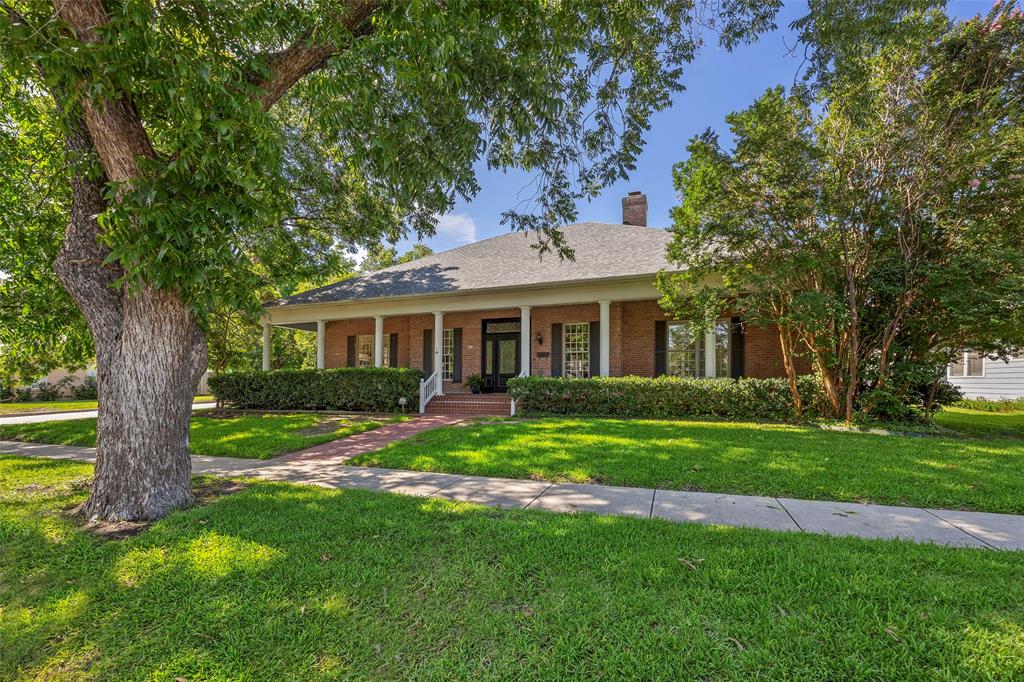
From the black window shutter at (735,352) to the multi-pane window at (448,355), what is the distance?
9000 mm

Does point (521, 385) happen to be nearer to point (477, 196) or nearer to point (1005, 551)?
point (477, 196)

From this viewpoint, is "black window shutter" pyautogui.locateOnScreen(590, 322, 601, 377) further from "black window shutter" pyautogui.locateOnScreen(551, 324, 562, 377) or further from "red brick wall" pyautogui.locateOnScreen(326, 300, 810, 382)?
"black window shutter" pyautogui.locateOnScreen(551, 324, 562, 377)

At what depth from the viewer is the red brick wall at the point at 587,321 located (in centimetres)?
1194

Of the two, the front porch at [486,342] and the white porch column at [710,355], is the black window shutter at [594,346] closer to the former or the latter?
the front porch at [486,342]

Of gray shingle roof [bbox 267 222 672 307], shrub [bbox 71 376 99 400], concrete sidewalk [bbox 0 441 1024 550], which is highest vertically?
gray shingle roof [bbox 267 222 672 307]

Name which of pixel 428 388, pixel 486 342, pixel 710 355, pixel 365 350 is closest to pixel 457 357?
pixel 486 342

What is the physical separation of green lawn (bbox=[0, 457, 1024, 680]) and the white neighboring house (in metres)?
16.0

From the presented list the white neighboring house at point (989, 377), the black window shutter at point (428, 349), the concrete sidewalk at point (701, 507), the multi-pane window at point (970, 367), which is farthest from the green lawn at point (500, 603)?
the multi-pane window at point (970, 367)

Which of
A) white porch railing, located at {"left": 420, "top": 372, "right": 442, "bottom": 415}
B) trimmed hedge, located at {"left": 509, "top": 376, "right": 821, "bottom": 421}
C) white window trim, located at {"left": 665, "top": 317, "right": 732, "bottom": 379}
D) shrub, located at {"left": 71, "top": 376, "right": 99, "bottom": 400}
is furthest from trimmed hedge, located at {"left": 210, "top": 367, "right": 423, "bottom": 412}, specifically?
shrub, located at {"left": 71, "top": 376, "right": 99, "bottom": 400}

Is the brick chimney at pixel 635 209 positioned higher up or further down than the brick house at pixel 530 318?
higher up

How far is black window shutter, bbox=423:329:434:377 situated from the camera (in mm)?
16031

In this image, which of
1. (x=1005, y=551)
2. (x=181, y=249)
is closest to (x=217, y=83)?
(x=181, y=249)

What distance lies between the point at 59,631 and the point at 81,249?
340 cm

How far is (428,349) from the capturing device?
16.2 metres
